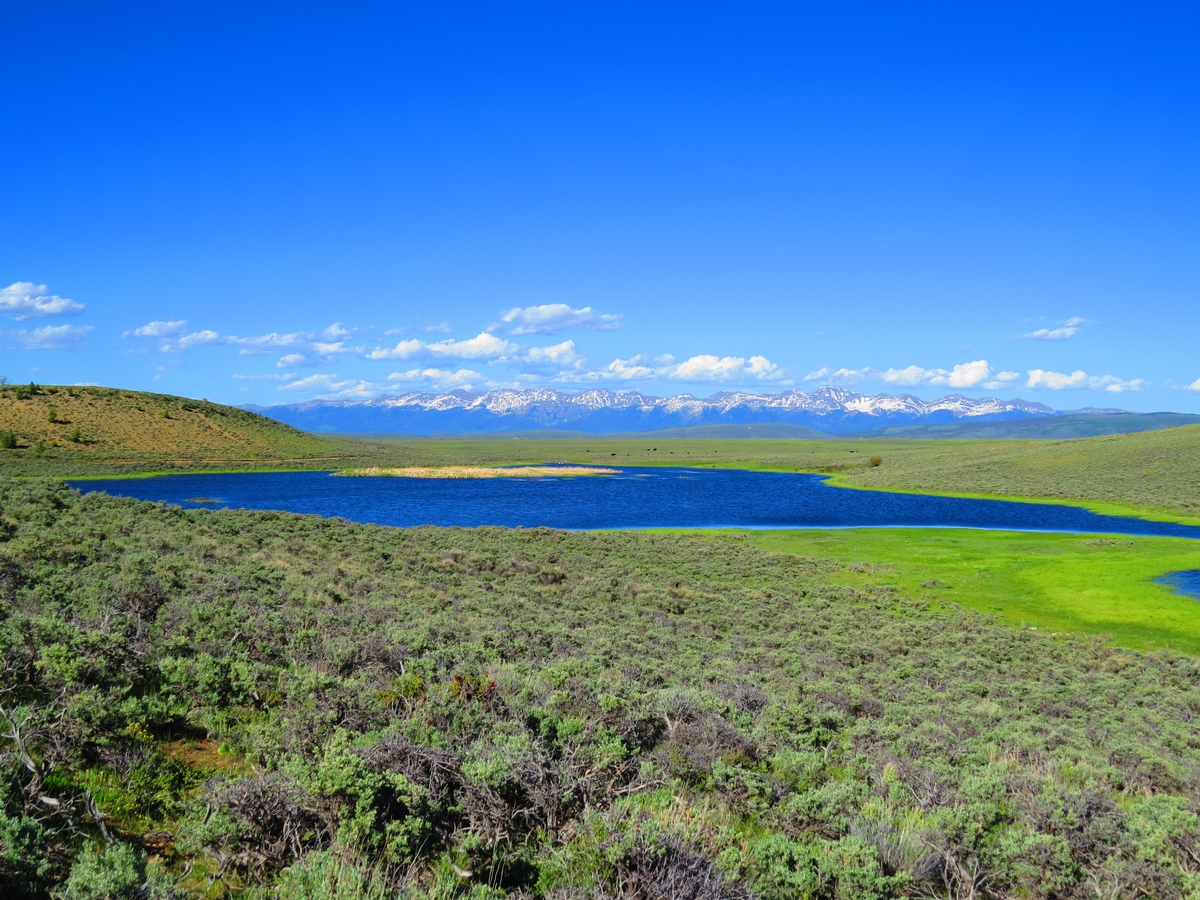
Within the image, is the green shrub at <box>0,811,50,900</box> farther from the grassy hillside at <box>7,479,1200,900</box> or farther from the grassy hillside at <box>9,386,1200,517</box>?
the grassy hillside at <box>9,386,1200,517</box>

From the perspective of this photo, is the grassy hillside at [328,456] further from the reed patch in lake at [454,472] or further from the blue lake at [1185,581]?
the blue lake at [1185,581]

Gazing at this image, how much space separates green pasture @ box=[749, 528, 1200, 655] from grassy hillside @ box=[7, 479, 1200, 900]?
9.17m

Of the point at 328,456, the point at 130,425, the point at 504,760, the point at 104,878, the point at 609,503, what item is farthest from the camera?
the point at 328,456

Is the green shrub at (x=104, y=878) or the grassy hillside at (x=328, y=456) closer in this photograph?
the green shrub at (x=104, y=878)

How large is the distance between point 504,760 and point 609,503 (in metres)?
59.7

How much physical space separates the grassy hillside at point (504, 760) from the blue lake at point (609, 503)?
36.5 metres

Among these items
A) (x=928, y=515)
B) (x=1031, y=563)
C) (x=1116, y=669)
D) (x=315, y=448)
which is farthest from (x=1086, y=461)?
(x=315, y=448)

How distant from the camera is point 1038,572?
111 feet

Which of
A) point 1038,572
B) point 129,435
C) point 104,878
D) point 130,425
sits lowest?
point 1038,572

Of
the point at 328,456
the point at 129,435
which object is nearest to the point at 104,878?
the point at 129,435

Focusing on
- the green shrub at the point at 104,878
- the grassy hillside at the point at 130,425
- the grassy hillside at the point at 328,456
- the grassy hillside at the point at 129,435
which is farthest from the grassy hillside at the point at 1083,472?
the grassy hillside at the point at 130,425

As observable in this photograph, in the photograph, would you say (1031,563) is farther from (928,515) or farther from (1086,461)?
(1086,461)

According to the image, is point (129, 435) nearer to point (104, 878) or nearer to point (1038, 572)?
point (1038, 572)

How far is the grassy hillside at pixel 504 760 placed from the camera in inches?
190
